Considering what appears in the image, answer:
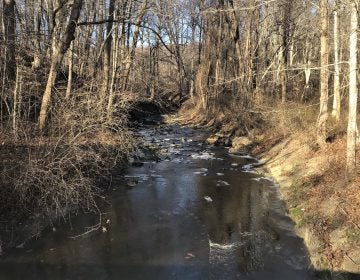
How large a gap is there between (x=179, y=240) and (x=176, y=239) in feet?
0.34

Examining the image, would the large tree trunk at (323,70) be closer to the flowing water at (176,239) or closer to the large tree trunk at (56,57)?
the flowing water at (176,239)

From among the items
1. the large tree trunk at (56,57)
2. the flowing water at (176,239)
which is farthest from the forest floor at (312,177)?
the large tree trunk at (56,57)

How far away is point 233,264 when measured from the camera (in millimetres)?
9461

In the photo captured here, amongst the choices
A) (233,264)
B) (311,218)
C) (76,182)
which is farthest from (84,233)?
(311,218)

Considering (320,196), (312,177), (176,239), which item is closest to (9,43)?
(176,239)

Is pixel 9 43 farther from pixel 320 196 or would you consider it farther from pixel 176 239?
pixel 320 196

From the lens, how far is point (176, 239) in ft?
35.7

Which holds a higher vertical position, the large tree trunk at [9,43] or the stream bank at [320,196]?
the large tree trunk at [9,43]

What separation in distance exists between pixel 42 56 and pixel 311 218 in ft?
35.8

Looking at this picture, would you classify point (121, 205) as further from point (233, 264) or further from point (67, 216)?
point (233, 264)

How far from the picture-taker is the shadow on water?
9.13 meters

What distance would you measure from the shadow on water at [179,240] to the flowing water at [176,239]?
0.02 metres

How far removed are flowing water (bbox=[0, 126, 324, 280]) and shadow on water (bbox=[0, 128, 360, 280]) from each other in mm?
22

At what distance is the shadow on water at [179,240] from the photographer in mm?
9133
